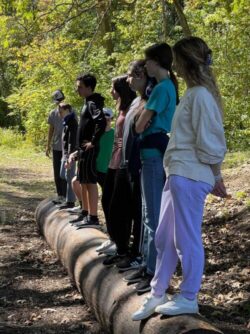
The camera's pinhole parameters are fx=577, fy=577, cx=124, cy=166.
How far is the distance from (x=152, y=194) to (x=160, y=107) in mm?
707

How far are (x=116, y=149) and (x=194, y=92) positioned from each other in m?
1.79

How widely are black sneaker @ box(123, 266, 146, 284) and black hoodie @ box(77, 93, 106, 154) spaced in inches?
81.4

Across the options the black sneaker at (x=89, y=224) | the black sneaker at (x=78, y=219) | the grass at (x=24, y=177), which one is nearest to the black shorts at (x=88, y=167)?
the black sneaker at (x=89, y=224)

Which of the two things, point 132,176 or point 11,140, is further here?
point 11,140

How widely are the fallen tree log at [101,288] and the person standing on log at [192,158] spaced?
0.48 feet

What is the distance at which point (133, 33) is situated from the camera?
62.5ft

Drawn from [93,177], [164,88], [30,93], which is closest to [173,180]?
[164,88]

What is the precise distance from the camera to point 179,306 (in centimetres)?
408

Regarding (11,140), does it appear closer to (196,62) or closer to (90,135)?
(90,135)

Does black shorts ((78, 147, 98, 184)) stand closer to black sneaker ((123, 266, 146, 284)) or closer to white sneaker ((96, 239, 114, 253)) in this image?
white sneaker ((96, 239, 114, 253))

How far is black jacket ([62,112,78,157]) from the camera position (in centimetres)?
849

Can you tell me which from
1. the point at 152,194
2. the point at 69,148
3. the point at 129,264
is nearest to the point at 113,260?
the point at 129,264

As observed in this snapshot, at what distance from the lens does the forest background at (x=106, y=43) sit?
463 inches

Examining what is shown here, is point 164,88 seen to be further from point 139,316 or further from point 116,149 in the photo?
point 139,316
